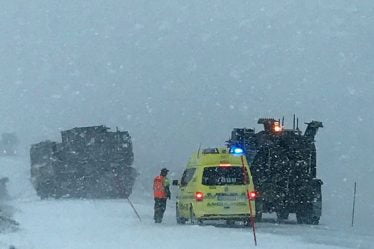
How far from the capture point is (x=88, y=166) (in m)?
44.4

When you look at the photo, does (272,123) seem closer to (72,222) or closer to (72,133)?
(72,222)

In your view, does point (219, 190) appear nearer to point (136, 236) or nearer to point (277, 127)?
point (136, 236)

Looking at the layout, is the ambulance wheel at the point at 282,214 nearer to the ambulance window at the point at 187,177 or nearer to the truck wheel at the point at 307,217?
the truck wheel at the point at 307,217

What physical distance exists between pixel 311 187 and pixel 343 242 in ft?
27.3

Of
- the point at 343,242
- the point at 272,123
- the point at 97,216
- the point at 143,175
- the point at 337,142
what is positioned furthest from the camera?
the point at 337,142

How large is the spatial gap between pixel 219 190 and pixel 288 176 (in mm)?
5472

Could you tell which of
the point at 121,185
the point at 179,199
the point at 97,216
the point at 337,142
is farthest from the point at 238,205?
the point at 337,142

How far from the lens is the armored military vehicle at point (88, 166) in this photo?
145 feet

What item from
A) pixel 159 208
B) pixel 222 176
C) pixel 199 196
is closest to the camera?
pixel 199 196

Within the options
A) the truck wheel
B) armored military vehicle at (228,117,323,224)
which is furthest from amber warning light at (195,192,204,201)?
the truck wheel

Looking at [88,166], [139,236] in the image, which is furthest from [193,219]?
[88,166]

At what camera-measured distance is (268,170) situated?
2644 cm

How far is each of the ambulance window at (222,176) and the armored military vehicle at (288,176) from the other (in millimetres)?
4228

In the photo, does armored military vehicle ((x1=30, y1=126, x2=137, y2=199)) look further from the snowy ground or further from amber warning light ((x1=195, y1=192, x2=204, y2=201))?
amber warning light ((x1=195, y1=192, x2=204, y2=201))
